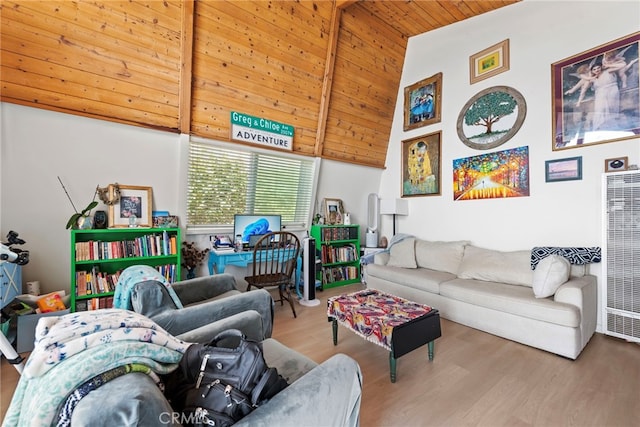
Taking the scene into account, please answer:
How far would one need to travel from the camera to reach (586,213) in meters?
2.72

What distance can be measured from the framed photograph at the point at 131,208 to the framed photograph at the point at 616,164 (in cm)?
469

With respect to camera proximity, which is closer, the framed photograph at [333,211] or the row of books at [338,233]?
the row of books at [338,233]

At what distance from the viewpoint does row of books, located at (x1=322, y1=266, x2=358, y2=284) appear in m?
4.24

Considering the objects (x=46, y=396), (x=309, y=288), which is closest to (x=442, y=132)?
(x=309, y=288)

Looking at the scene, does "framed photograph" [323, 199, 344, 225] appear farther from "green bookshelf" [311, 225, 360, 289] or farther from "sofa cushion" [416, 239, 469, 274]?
"sofa cushion" [416, 239, 469, 274]

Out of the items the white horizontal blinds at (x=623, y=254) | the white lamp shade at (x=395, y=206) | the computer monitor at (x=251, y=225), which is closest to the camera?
the white horizontal blinds at (x=623, y=254)

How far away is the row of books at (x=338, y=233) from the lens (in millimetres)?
4219

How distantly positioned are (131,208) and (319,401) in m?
2.89

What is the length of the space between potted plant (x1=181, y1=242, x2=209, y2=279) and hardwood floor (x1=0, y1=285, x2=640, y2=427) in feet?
4.81

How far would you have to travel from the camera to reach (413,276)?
10.7ft

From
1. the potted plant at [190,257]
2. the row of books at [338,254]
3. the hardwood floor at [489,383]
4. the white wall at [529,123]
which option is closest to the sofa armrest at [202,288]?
the hardwood floor at [489,383]

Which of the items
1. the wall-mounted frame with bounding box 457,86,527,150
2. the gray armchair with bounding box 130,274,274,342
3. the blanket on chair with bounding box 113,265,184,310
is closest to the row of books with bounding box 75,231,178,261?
the blanket on chair with bounding box 113,265,184,310

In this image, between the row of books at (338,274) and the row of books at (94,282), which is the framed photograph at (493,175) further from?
the row of books at (94,282)

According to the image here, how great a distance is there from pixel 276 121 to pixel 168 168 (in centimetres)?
148
